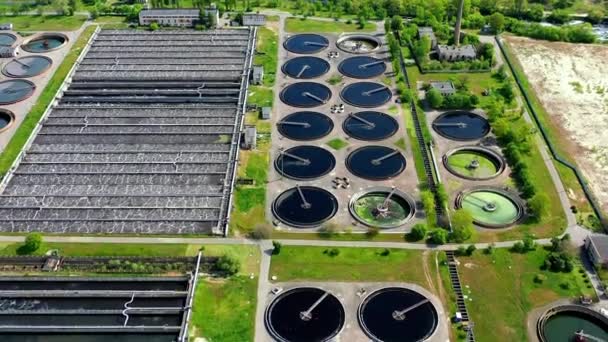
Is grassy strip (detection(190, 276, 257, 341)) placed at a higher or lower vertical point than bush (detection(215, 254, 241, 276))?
lower

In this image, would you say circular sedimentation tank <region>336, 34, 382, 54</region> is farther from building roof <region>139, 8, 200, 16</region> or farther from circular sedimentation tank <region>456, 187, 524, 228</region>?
circular sedimentation tank <region>456, 187, 524, 228</region>

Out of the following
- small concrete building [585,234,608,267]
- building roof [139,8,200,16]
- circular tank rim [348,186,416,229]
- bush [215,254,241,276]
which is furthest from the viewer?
building roof [139,8,200,16]

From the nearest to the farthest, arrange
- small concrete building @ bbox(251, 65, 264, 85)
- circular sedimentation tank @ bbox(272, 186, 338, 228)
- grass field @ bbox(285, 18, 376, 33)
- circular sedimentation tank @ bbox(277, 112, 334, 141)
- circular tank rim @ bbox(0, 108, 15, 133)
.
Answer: circular sedimentation tank @ bbox(272, 186, 338, 228), circular sedimentation tank @ bbox(277, 112, 334, 141), circular tank rim @ bbox(0, 108, 15, 133), small concrete building @ bbox(251, 65, 264, 85), grass field @ bbox(285, 18, 376, 33)

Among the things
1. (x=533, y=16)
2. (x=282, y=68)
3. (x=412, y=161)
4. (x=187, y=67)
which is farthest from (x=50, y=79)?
(x=533, y=16)

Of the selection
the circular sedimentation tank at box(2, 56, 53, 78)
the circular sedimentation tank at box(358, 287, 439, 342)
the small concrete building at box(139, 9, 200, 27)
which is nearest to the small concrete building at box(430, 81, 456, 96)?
the circular sedimentation tank at box(358, 287, 439, 342)

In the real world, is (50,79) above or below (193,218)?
above

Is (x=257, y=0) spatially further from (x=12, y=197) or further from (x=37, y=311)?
(x=37, y=311)
